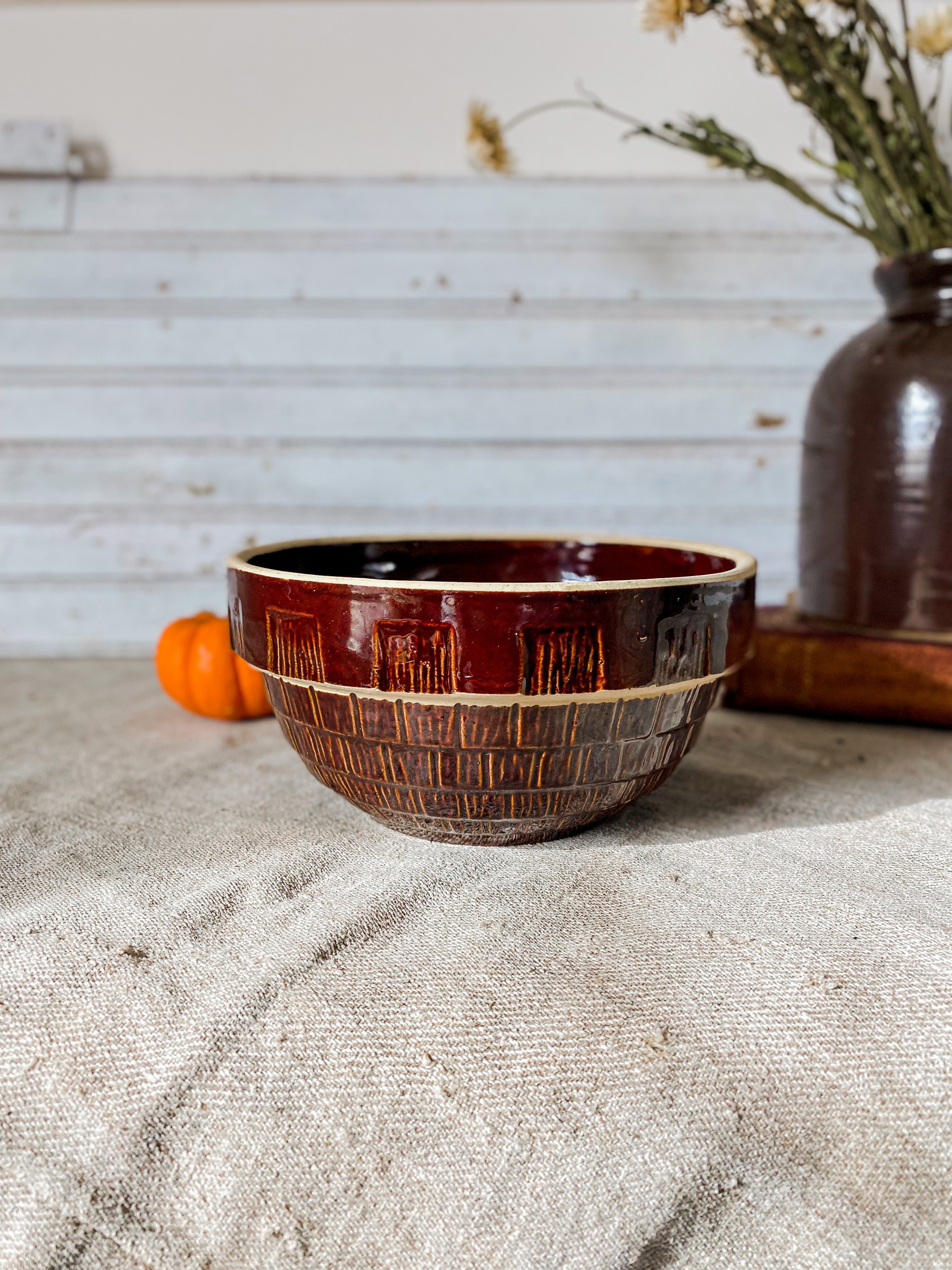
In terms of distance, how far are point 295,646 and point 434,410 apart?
780mm

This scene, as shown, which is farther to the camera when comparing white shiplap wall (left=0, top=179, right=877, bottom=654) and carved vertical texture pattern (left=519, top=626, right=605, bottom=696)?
white shiplap wall (left=0, top=179, right=877, bottom=654)

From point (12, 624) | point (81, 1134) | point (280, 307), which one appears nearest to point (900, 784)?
point (81, 1134)

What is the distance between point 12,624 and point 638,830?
1008mm

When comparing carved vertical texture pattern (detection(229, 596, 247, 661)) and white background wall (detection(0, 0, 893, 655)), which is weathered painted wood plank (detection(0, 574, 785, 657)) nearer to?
white background wall (detection(0, 0, 893, 655))

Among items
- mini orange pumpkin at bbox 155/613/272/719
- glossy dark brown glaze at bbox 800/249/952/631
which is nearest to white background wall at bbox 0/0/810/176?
glossy dark brown glaze at bbox 800/249/952/631

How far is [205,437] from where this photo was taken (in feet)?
4.27

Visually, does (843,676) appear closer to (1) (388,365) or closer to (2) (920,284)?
(2) (920,284)

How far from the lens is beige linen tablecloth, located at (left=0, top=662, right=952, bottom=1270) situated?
1.31ft

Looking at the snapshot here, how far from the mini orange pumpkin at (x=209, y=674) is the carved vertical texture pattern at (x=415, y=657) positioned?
1.44 feet

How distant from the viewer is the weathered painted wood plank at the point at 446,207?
125 cm

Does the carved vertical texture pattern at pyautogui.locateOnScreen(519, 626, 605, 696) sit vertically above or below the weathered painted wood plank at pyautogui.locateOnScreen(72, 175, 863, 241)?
below

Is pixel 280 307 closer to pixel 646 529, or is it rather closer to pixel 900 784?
pixel 646 529

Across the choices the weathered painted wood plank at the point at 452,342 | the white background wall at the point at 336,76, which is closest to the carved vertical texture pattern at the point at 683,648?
the weathered painted wood plank at the point at 452,342

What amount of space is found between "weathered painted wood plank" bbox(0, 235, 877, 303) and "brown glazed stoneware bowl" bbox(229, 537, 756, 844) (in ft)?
2.46
